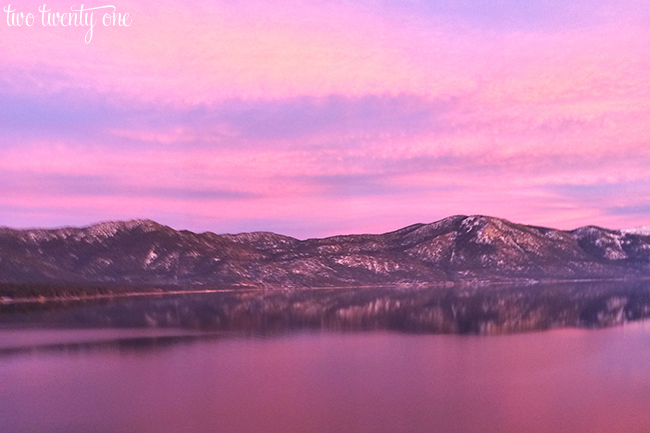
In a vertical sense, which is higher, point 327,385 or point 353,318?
point 327,385

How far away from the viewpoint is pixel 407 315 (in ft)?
432

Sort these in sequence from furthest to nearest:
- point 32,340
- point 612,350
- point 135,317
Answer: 1. point 135,317
2. point 32,340
3. point 612,350

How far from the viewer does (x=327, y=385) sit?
2131 inches

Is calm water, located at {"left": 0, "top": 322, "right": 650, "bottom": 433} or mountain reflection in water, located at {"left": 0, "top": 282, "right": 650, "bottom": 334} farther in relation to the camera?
mountain reflection in water, located at {"left": 0, "top": 282, "right": 650, "bottom": 334}

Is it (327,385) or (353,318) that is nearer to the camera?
(327,385)

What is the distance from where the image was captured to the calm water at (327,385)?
137ft

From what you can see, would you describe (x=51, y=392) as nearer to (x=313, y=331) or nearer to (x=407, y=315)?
(x=313, y=331)

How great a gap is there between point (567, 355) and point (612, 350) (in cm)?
834

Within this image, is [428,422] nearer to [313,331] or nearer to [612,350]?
[612,350]

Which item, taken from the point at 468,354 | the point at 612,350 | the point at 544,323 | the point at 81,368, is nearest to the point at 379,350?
the point at 468,354

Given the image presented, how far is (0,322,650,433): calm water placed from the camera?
41.7m

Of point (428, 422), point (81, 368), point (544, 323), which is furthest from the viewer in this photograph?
point (544, 323)

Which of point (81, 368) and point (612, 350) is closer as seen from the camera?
point (81, 368)

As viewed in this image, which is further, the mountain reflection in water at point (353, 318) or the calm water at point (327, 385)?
the mountain reflection in water at point (353, 318)
